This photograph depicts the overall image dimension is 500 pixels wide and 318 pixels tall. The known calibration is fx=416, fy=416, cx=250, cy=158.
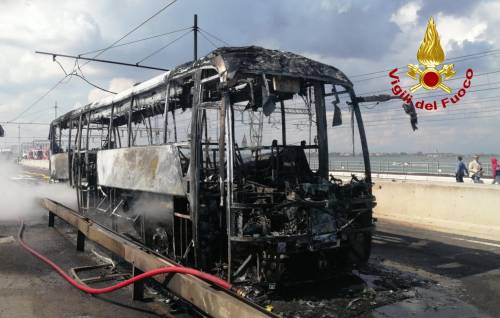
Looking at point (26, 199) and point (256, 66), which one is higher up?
point (256, 66)

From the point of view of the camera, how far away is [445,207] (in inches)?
433

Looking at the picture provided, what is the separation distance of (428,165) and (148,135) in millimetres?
24031

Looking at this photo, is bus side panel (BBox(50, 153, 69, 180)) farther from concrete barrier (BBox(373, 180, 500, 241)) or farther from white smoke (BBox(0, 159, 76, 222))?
concrete barrier (BBox(373, 180, 500, 241))

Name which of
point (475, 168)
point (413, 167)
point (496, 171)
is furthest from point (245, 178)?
point (413, 167)

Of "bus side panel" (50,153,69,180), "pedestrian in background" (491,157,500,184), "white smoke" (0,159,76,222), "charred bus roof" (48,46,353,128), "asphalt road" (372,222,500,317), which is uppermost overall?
"charred bus roof" (48,46,353,128)

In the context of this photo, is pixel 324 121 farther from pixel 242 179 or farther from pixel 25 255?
pixel 25 255

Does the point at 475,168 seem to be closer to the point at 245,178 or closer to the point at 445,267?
the point at 445,267

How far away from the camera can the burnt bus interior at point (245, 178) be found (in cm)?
512

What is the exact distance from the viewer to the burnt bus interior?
5117 millimetres

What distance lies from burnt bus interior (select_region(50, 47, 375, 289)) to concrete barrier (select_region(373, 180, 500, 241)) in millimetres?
4297

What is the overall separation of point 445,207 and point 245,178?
288 inches

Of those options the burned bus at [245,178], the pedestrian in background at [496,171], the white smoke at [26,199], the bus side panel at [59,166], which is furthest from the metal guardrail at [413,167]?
the burned bus at [245,178]

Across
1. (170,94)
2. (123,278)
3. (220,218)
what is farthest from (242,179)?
(123,278)

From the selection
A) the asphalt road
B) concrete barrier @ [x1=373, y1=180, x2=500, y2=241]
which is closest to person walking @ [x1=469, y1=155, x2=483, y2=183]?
concrete barrier @ [x1=373, y1=180, x2=500, y2=241]
